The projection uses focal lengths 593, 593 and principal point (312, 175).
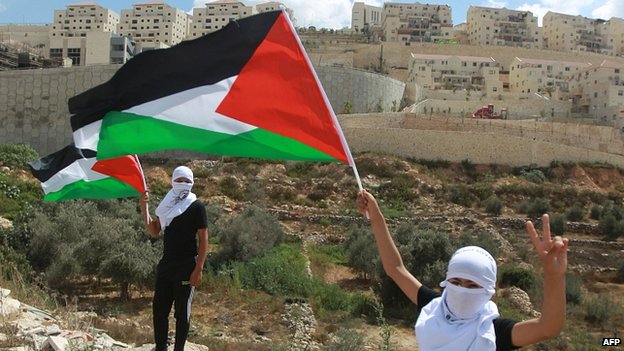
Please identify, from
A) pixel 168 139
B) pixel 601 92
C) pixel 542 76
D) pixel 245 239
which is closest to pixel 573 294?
pixel 245 239

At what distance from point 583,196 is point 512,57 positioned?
38027 mm

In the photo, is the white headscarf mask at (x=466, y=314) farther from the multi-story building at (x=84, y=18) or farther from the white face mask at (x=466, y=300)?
the multi-story building at (x=84, y=18)

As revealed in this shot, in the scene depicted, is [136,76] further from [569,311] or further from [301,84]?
[569,311]

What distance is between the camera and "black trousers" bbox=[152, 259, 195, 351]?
3986mm

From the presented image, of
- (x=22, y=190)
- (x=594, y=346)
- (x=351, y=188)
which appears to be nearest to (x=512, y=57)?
(x=351, y=188)

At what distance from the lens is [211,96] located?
365 cm

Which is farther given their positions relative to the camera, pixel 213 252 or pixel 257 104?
pixel 213 252

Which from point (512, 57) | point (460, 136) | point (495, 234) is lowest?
point (495, 234)

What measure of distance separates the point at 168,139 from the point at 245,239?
9556mm

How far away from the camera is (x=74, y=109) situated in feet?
12.4

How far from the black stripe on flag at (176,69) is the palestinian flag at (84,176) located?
2.84 feet

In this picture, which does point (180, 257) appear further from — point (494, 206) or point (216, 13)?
point (216, 13)

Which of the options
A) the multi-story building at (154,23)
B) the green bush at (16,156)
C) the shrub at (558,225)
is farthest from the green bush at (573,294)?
the multi-story building at (154,23)

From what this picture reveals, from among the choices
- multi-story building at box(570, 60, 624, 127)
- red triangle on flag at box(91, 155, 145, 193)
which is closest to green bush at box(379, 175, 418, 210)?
red triangle on flag at box(91, 155, 145, 193)
